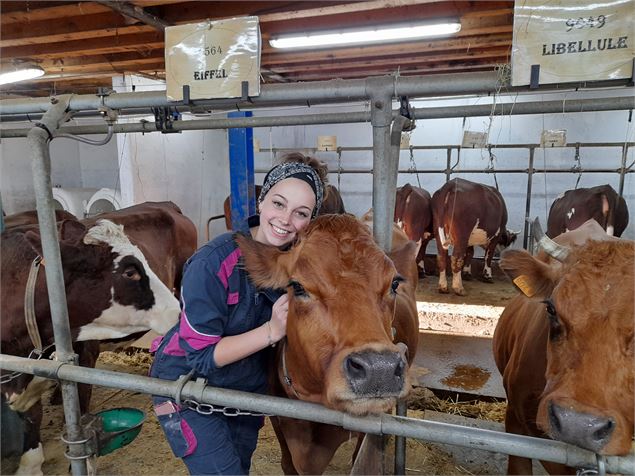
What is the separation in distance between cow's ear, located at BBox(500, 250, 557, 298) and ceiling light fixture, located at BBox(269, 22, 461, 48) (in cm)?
362

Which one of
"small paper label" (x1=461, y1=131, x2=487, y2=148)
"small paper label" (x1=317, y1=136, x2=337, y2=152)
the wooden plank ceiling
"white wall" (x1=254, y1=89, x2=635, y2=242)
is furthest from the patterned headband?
"white wall" (x1=254, y1=89, x2=635, y2=242)

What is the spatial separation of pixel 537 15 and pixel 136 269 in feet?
9.82

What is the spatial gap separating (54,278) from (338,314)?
114cm

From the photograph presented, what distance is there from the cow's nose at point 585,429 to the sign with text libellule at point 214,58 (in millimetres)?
1558

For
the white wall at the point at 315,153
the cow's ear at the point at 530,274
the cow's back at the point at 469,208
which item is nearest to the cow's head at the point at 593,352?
the cow's ear at the point at 530,274

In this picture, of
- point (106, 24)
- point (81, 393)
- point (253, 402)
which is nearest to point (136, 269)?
point (81, 393)

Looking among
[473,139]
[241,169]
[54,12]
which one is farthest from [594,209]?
[54,12]

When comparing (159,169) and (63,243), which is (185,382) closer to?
(63,243)

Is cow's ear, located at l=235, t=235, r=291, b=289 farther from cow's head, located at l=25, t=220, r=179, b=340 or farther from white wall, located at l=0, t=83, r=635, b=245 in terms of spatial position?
white wall, located at l=0, t=83, r=635, b=245

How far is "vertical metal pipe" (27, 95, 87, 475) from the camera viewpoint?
1665 millimetres

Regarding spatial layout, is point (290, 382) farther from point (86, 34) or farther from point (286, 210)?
point (86, 34)

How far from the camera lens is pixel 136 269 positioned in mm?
3307

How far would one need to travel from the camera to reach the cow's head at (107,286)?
9.96 ft

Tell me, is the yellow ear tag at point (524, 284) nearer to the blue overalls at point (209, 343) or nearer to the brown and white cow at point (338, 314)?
the brown and white cow at point (338, 314)
